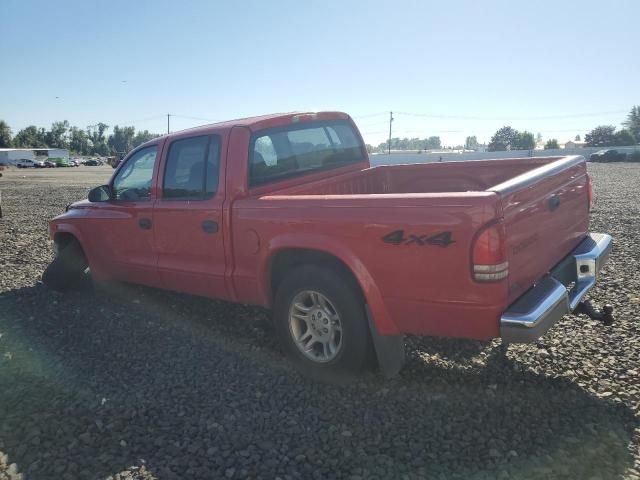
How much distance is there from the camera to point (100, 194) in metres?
5.29

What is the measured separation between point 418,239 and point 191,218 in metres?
2.18

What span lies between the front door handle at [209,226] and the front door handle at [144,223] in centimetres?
86

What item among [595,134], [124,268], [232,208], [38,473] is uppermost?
[595,134]

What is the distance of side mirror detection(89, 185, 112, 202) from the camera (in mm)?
5270

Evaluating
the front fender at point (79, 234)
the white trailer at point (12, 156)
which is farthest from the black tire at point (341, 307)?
the white trailer at point (12, 156)

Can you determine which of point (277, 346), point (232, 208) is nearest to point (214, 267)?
point (232, 208)

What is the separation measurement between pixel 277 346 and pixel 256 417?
3.65 feet

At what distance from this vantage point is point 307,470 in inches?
106

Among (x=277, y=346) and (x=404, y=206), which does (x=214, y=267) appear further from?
(x=404, y=206)

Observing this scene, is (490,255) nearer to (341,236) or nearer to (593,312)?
(341,236)

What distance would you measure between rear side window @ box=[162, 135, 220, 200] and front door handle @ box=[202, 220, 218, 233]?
24 cm

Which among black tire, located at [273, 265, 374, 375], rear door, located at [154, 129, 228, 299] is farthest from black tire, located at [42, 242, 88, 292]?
black tire, located at [273, 265, 374, 375]

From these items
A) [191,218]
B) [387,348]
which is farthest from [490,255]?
[191,218]

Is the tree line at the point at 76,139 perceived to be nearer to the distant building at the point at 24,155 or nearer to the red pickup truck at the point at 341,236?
the distant building at the point at 24,155
